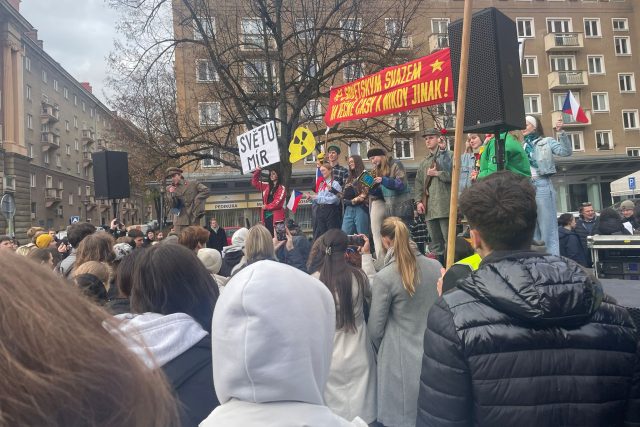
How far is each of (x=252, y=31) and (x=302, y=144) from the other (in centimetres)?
1025

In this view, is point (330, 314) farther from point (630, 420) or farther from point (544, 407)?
point (630, 420)

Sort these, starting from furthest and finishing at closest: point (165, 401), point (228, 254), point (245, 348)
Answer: point (228, 254), point (245, 348), point (165, 401)

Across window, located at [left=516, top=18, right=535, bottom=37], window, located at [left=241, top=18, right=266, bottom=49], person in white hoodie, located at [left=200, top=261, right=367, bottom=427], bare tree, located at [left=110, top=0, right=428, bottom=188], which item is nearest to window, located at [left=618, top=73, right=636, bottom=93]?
window, located at [left=516, top=18, right=535, bottom=37]

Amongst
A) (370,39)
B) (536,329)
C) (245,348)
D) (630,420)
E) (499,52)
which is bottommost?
(630,420)

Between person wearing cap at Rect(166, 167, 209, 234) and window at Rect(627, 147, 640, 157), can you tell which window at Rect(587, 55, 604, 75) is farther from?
person wearing cap at Rect(166, 167, 209, 234)

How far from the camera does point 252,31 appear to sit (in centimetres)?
1777

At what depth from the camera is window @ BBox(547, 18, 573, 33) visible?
135 ft

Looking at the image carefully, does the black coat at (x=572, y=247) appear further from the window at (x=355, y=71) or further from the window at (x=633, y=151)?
the window at (x=633, y=151)

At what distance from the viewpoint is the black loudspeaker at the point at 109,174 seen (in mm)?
10062

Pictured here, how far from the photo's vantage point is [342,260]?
3846mm

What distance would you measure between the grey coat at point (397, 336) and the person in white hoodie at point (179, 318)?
156cm

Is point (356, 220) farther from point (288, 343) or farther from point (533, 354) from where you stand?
point (288, 343)

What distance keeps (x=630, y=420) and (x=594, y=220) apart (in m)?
8.66

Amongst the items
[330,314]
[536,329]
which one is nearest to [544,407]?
[536,329]
